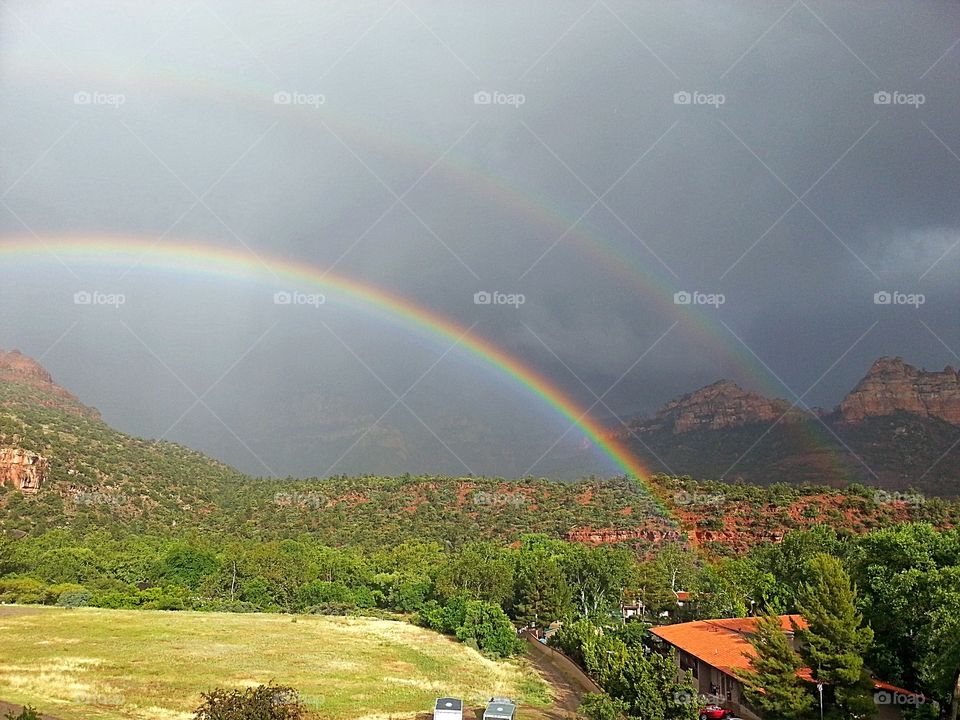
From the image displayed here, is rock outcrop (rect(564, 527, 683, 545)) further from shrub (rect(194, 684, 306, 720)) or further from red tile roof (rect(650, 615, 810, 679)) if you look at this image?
shrub (rect(194, 684, 306, 720))

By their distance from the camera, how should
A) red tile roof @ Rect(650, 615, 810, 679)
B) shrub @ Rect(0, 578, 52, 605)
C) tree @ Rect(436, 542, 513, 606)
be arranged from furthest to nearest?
1. shrub @ Rect(0, 578, 52, 605)
2. tree @ Rect(436, 542, 513, 606)
3. red tile roof @ Rect(650, 615, 810, 679)

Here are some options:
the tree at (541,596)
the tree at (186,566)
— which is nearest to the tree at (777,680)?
the tree at (541,596)

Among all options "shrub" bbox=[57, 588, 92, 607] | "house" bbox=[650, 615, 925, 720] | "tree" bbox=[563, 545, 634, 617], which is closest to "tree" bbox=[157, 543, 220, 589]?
"shrub" bbox=[57, 588, 92, 607]

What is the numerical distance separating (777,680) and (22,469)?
54786mm

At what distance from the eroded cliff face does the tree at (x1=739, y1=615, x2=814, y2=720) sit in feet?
207

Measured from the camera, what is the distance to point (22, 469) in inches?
2057

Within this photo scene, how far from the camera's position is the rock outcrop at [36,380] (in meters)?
72.2

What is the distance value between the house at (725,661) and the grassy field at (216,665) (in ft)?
17.5

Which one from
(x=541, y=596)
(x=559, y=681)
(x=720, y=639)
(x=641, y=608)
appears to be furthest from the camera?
(x=641, y=608)

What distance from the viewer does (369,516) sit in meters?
66.6

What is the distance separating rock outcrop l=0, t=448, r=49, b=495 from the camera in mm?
51531

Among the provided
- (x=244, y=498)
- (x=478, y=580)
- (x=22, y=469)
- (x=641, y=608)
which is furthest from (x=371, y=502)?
(x=641, y=608)

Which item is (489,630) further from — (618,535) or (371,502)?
(371,502)

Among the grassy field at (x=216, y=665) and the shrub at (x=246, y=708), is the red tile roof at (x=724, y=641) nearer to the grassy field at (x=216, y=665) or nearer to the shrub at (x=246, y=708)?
the grassy field at (x=216, y=665)
